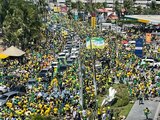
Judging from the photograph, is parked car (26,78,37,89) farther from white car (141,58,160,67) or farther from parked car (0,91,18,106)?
white car (141,58,160,67)

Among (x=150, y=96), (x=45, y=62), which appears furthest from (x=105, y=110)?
(x=45, y=62)

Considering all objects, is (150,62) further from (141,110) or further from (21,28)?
(21,28)

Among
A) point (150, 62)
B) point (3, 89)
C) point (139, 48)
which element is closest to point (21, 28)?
point (139, 48)

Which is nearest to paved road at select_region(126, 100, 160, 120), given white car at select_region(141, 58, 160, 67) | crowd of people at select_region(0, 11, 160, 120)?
crowd of people at select_region(0, 11, 160, 120)

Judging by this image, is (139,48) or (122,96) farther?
(139,48)

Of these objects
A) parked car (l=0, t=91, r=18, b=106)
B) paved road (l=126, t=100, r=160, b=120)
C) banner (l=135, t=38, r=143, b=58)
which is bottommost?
paved road (l=126, t=100, r=160, b=120)

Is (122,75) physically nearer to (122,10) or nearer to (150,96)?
(150,96)
